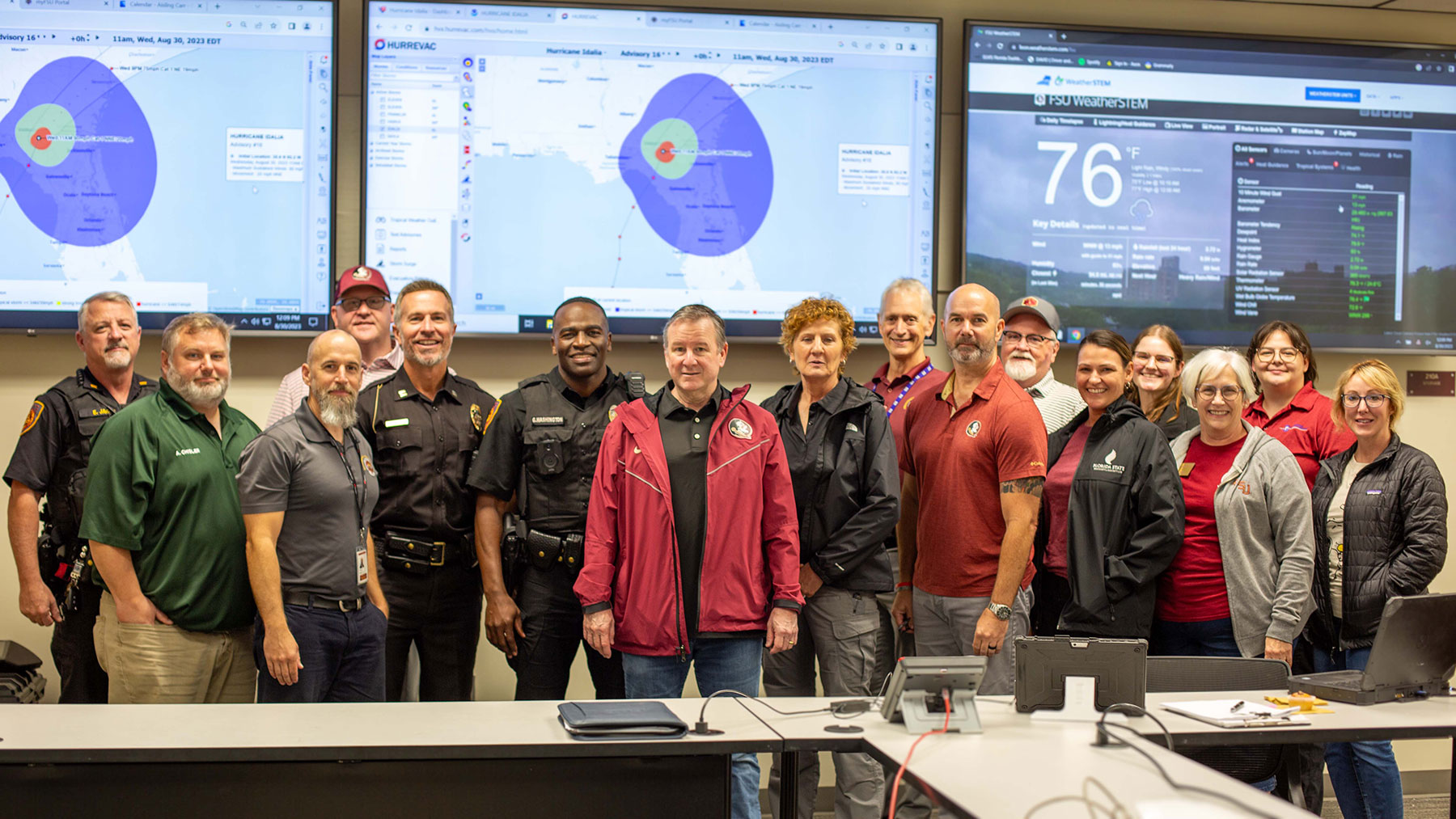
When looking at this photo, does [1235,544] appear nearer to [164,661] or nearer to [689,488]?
[689,488]

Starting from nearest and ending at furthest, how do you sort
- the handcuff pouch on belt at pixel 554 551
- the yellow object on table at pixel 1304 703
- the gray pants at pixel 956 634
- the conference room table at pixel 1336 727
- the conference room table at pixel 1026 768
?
the conference room table at pixel 1026 768, the conference room table at pixel 1336 727, the yellow object on table at pixel 1304 703, the gray pants at pixel 956 634, the handcuff pouch on belt at pixel 554 551

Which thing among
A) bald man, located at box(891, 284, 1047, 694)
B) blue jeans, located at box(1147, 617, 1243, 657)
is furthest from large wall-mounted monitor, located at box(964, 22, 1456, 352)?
blue jeans, located at box(1147, 617, 1243, 657)

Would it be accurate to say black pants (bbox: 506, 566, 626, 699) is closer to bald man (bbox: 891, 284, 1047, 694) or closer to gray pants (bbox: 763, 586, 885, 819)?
gray pants (bbox: 763, 586, 885, 819)

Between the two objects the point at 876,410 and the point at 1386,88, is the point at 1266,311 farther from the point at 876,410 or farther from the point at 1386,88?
the point at 876,410

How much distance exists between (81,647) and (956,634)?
2804mm

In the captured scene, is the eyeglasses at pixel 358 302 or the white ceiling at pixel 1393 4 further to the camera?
the white ceiling at pixel 1393 4

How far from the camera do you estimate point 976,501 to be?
10.6 feet

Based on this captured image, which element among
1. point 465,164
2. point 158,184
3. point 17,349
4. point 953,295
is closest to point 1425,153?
point 953,295

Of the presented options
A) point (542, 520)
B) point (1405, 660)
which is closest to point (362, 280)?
point (542, 520)

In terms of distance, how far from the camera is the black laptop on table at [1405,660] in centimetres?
262

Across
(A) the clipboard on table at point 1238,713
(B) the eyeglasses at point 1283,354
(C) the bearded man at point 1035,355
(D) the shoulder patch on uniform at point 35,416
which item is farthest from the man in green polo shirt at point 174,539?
(B) the eyeglasses at point 1283,354

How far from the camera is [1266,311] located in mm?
4520

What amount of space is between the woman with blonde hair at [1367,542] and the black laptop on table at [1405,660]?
2.13ft

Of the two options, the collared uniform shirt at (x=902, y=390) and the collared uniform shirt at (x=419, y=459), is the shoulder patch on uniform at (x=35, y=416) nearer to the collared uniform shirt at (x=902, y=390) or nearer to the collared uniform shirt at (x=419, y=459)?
the collared uniform shirt at (x=419, y=459)
